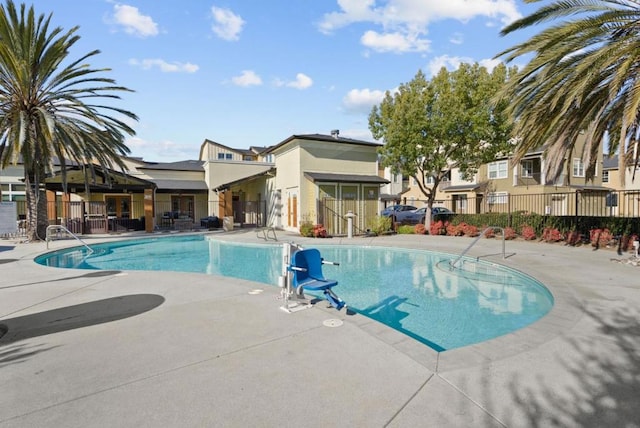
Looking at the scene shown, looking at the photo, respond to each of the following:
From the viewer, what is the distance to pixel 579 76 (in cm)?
818

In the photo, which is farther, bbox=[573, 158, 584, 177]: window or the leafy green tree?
bbox=[573, 158, 584, 177]: window

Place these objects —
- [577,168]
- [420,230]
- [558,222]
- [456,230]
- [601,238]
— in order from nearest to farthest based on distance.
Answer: [601,238], [558,222], [456,230], [420,230], [577,168]

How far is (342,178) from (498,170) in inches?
724

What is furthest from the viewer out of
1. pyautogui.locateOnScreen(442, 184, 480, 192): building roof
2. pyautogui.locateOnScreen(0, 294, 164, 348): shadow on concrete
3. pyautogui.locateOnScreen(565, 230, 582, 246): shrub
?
pyautogui.locateOnScreen(442, 184, 480, 192): building roof

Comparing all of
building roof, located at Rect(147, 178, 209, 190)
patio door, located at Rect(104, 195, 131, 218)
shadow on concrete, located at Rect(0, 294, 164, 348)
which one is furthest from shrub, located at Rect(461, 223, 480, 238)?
patio door, located at Rect(104, 195, 131, 218)

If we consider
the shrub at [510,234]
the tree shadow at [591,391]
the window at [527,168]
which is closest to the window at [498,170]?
the window at [527,168]

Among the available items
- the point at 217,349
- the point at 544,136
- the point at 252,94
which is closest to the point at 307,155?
the point at 252,94

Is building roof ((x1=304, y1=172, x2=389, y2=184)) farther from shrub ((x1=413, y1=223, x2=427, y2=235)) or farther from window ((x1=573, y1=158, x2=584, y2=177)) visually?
window ((x1=573, y1=158, x2=584, y2=177))

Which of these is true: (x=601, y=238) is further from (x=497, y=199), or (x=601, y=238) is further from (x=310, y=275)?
(x=497, y=199)

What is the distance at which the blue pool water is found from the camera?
20.6 ft

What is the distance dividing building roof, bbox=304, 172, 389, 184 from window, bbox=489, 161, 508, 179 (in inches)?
605

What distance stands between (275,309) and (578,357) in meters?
4.10

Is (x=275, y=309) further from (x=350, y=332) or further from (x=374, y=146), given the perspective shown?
(x=374, y=146)

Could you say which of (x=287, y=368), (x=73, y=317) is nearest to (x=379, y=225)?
(x=73, y=317)
